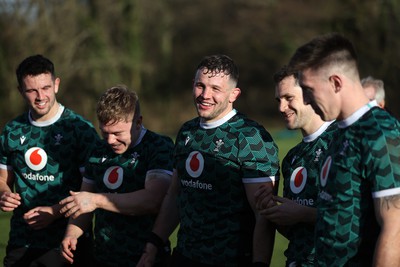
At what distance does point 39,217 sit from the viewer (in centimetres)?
550

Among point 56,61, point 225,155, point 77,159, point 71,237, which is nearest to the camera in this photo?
point 225,155

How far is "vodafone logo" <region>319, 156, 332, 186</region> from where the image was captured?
3539 mm

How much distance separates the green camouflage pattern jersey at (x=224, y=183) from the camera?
4.64 meters

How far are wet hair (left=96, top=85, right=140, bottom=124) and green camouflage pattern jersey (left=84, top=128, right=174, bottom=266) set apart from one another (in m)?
0.28

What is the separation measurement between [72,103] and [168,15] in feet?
31.2

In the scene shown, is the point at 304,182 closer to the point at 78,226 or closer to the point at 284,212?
the point at 284,212

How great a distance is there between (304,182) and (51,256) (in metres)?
2.45

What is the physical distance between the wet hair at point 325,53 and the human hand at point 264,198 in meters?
1.09

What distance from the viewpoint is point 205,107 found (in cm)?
474

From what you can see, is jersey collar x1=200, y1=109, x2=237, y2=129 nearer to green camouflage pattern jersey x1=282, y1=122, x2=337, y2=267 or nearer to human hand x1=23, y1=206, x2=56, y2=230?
green camouflage pattern jersey x1=282, y1=122, x2=337, y2=267

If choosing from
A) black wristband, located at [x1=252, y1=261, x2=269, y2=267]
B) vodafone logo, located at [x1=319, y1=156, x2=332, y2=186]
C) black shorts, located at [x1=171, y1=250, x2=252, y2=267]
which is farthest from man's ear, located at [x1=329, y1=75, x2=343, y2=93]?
black shorts, located at [x1=171, y1=250, x2=252, y2=267]

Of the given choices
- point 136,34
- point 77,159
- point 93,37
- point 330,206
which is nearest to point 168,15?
point 136,34

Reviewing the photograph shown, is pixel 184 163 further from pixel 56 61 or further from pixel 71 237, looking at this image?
pixel 56 61

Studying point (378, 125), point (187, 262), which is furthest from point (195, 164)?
point (378, 125)
